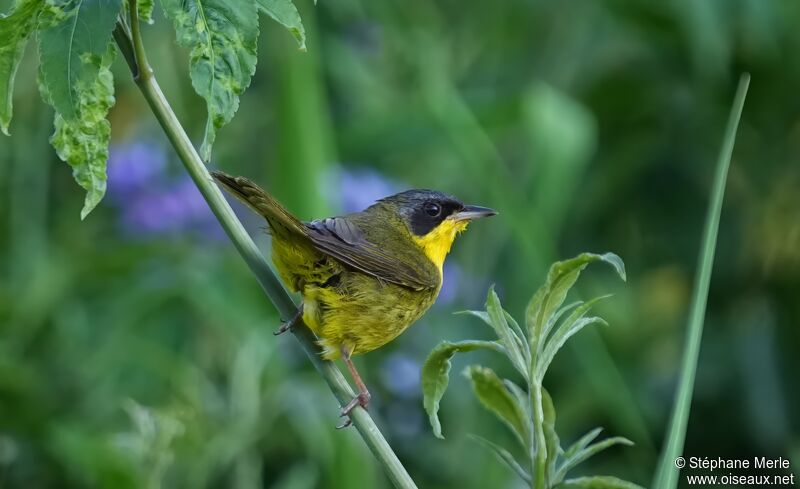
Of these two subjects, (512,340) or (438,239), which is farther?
(438,239)

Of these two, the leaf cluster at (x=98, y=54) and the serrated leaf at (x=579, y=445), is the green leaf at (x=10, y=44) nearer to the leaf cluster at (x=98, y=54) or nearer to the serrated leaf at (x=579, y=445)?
the leaf cluster at (x=98, y=54)

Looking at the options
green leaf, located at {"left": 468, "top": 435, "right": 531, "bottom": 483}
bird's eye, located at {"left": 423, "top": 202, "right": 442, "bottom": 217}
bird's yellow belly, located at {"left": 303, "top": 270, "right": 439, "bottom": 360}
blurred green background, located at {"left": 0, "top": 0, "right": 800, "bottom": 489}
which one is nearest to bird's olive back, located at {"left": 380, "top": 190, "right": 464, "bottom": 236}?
bird's eye, located at {"left": 423, "top": 202, "right": 442, "bottom": 217}

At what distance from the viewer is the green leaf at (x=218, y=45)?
1.55m

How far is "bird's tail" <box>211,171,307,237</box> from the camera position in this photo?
80.9 inches

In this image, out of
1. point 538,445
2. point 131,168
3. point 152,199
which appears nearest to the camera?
point 538,445

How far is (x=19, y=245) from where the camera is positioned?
4.34 metres

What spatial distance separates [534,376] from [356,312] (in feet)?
3.82

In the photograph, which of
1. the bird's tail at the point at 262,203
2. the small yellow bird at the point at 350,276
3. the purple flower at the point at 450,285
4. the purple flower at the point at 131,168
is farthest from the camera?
the purple flower at the point at 131,168

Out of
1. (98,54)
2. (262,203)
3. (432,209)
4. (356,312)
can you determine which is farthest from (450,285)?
(98,54)

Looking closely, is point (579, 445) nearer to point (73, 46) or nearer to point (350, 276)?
point (73, 46)

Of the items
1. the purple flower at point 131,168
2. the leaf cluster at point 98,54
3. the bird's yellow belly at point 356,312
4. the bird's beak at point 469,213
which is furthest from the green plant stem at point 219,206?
the purple flower at point 131,168

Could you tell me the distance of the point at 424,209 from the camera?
3.26 meters

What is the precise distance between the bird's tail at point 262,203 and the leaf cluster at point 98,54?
0.35 meters

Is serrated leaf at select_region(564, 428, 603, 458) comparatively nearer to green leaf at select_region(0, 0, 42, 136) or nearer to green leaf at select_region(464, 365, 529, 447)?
green leaf at select_region(464, 365, 529, 447)
